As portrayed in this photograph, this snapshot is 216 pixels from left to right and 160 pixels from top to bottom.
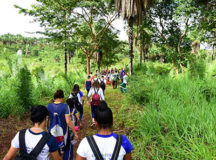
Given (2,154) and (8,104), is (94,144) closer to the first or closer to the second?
(2,154)

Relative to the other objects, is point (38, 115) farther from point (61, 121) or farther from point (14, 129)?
point (14, 129)

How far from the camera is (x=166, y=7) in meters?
14.9

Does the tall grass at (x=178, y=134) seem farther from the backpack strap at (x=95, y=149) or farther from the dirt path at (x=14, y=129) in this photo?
the backpack strap at (x=95, y=149)

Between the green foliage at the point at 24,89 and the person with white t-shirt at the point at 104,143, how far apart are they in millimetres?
5857

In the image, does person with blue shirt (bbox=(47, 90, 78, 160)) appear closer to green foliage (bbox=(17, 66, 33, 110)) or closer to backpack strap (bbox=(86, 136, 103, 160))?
backpack strap (bbox=(86, 136, 103, 160))

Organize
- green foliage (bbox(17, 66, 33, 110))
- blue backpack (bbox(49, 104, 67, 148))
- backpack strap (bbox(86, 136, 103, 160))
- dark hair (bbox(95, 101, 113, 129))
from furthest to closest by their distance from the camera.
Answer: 1. green foliage (bbox(17, 66, 33, 110))
2. blue backpack (bbox(49, 104, 67, 148))
3. dark hair (bbox(95, 101, 113, 129))
4. backpack strap (bbox(86, 136, 103, 160))

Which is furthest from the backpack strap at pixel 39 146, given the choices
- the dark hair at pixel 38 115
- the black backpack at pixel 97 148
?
the black backpack at pixel 97 148

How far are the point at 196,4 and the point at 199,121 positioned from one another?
13.1m

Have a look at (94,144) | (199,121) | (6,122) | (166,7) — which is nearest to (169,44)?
(166,7)

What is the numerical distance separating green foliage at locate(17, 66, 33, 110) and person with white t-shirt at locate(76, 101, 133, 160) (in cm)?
586

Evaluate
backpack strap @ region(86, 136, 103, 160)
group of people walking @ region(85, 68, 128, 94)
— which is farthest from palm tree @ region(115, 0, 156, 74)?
backpack strap @ region(86, 136, 103, 160)

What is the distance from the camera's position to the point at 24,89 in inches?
254

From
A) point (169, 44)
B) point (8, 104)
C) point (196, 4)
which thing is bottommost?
point (8, 104)

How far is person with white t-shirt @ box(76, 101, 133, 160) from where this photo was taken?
1.53 metres
